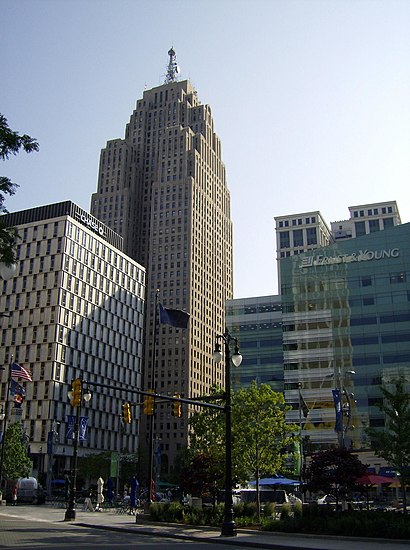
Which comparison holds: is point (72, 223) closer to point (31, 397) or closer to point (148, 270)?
point (31, 397)

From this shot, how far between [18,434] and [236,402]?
36.6 metres

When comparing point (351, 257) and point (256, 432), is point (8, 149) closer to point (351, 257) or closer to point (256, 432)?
point (256, 432)

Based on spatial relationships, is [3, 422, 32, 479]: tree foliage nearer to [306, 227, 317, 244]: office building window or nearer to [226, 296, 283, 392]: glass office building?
[226, 296, 283, 392]: glass office building

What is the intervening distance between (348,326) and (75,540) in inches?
2781

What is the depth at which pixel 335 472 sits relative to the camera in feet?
99.0

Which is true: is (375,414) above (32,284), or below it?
below

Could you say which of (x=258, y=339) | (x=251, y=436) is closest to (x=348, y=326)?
(x=258, y=339)

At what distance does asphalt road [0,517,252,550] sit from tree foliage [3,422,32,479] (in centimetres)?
3608

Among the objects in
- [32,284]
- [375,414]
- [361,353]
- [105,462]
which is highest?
[32,284]

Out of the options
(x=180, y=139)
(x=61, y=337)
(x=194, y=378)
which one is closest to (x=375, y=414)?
(x=61, y=337)

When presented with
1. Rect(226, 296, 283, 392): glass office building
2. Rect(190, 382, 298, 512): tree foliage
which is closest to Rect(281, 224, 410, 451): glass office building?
Rect(226, 296, 283, 392): glass office building

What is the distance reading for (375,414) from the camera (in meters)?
84.4

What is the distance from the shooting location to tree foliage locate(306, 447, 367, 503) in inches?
1180

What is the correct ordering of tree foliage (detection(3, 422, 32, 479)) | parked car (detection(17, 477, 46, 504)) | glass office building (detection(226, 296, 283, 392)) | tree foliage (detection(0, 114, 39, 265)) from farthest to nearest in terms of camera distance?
glass office building (detection(226, 296, 283, 392)) < tree foliage (detection(3, 422, 32, 479)) < parked car (detection(17, 477, 46, 504)) < tree foliage (detection(0, 114, 39, 265))
